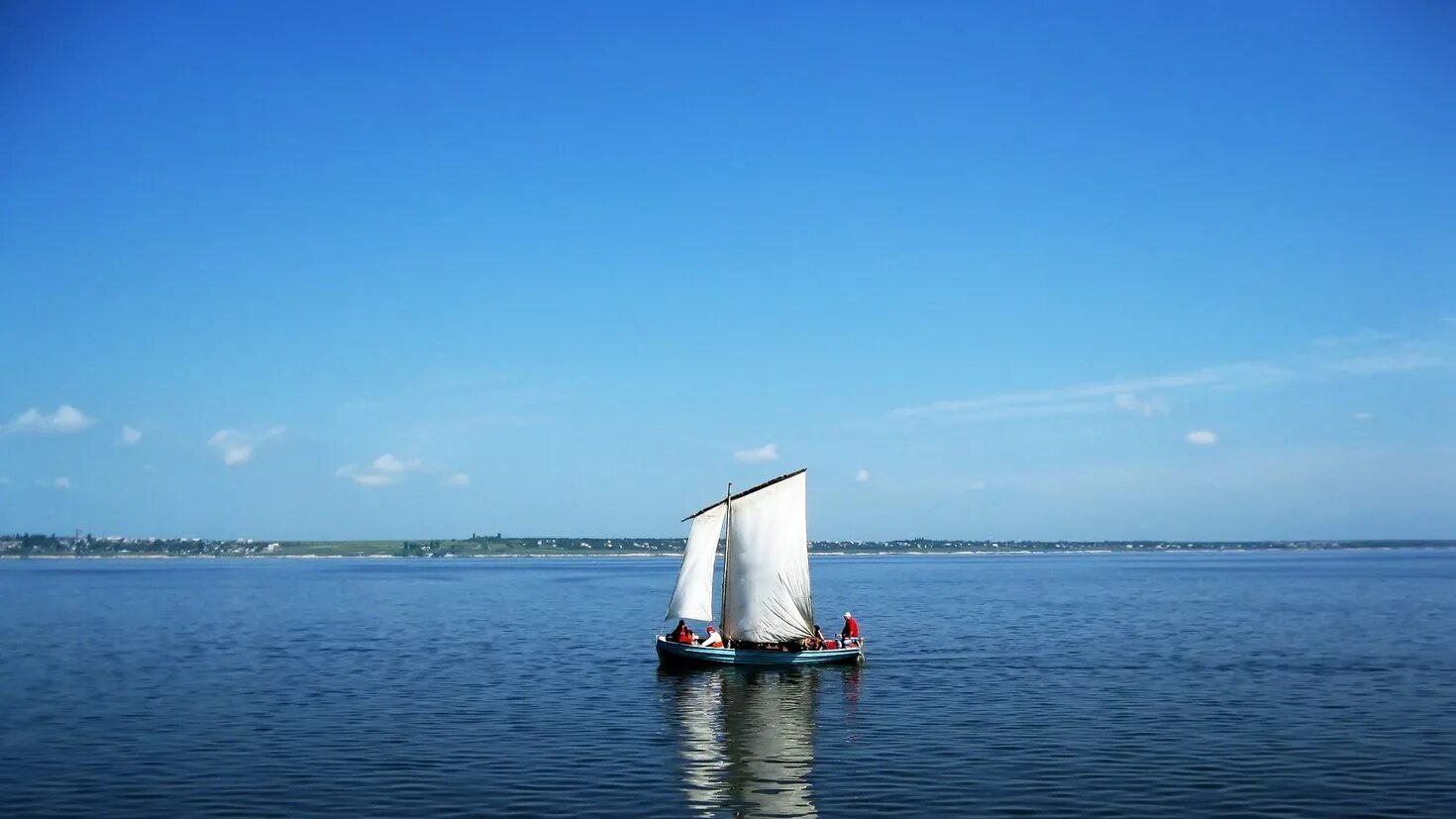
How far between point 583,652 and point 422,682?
17.2m

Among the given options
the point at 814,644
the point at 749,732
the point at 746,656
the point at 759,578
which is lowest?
the point at 749,732

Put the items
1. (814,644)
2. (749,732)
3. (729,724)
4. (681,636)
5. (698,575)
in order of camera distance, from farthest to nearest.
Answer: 1. (814,644)
2. (681,636)
3. (698,575)
4. (729,724)
5. (749,732)

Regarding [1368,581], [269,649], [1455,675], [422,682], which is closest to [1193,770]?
[1455,675]

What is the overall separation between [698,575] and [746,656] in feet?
17.3

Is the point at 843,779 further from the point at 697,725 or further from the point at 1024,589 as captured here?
the point at 1024,589

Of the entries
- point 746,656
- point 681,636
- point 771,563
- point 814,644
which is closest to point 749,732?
point 746,656

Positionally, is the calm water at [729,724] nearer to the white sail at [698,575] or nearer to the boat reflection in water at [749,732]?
the boat reflection in water at [749,732]

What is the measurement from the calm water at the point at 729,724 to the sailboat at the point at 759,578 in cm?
159

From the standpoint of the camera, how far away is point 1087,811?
31938 mm

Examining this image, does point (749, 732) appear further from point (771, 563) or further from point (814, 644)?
point (814, 644)

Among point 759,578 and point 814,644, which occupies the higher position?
point 759,578

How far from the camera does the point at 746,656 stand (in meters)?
66.2

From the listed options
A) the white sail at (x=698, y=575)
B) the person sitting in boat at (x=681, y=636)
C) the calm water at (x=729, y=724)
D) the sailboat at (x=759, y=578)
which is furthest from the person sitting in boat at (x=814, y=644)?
the person sitting in boat at (x=681, y=636)

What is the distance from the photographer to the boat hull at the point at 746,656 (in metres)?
65.8
